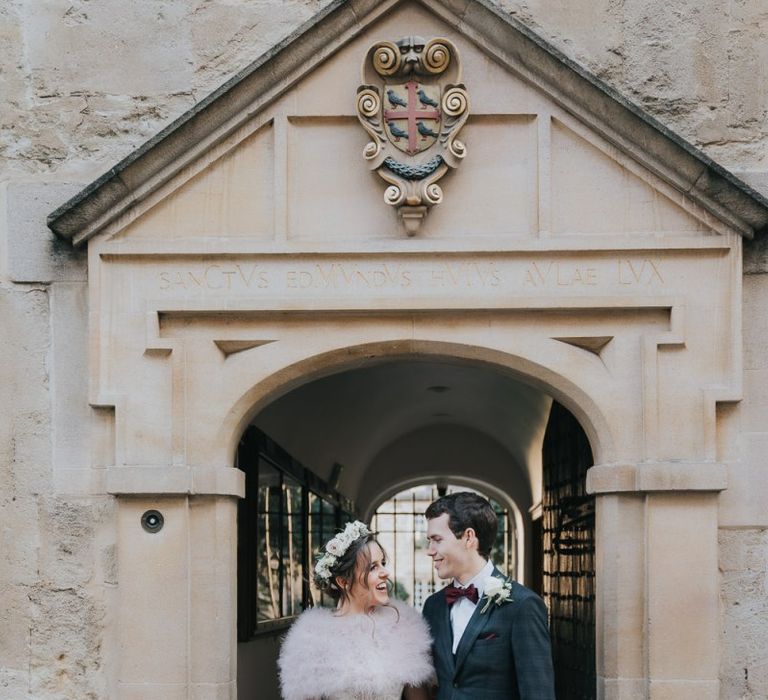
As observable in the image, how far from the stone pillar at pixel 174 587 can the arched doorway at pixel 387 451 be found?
627 millimetres

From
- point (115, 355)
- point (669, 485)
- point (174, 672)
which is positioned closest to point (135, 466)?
point (115, 355)

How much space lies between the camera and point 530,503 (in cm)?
1661

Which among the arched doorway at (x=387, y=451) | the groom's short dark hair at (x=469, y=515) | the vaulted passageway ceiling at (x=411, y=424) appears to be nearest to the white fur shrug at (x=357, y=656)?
the groom's short dark hair at (x=469, y=515)

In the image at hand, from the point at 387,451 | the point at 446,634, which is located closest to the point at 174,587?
the point at 446,634

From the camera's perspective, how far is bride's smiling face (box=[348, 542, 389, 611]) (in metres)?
5.79

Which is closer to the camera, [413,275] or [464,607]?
[464,607]

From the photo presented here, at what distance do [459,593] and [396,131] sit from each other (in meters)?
2.20

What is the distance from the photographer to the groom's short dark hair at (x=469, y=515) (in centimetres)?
548

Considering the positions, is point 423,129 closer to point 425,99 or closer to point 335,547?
point 425,99

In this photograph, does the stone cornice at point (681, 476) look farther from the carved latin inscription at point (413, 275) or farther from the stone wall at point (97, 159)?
the carved latin inscription at point (413, 275)

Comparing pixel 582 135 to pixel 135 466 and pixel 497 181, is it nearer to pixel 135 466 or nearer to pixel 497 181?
pixel 497 181

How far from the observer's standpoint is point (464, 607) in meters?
5.59

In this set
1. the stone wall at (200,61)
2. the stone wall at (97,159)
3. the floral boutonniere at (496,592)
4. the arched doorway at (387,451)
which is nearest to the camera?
the floral boutonniere at (496,592)

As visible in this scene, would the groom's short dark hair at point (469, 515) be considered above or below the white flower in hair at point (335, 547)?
above
